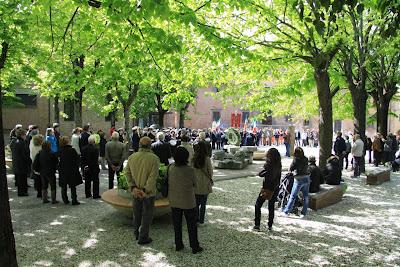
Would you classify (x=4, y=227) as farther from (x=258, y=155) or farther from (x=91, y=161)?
(x=258, y=155)

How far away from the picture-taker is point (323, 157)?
12.5 meters

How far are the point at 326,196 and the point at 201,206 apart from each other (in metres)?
3.70

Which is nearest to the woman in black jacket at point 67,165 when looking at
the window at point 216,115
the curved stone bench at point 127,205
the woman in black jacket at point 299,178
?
the curved stone bench at point 127,205

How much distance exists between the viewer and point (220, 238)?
679 cm

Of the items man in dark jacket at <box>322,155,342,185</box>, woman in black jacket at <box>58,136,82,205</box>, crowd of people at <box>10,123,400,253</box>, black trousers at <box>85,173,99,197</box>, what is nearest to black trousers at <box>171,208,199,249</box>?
crowd of people at <box>10,123,400,253</box>

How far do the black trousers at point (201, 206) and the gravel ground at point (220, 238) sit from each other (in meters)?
0.19

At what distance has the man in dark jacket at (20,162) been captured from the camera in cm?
1012

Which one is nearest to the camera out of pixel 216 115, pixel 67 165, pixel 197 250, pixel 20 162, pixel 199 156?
pixel 197 250

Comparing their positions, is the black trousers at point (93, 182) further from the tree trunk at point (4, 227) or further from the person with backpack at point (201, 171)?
the tree trunk at point (4, 227)

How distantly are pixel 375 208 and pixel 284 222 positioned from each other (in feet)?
10.0

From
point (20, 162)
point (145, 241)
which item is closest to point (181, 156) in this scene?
point (145, 241)

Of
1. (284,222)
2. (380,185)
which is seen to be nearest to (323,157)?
(380,185)

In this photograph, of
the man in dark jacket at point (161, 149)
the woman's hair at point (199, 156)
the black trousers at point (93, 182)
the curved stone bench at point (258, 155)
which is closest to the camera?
the woman's hair at point (199, 156)

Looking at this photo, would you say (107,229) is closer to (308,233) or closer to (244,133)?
(308,233)
